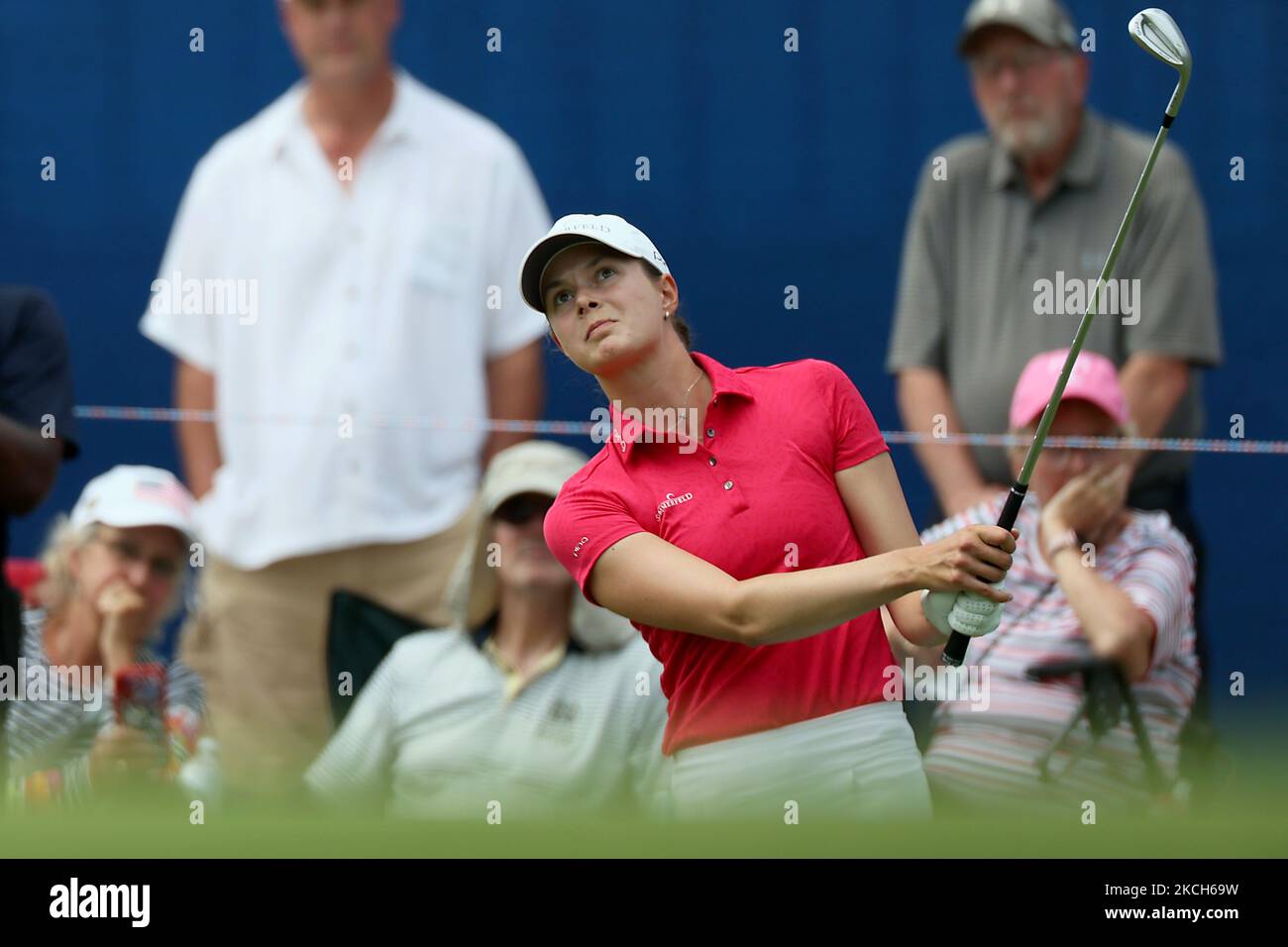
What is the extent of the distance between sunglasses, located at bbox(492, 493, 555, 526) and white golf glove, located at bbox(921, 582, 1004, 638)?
1591 millimetres

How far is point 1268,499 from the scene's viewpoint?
13.3 ft

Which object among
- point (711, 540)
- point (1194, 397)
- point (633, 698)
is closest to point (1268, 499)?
point (1194, 397)

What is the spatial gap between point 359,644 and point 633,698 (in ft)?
2.22

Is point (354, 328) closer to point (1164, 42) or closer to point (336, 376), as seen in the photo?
point (336, 376)

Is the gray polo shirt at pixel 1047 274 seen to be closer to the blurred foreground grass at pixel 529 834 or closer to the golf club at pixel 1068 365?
the blurred foreground grass at pixel 529 834

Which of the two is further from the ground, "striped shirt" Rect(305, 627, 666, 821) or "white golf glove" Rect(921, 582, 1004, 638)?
"white golf glove" Rect(921, 582, 1004, 638)

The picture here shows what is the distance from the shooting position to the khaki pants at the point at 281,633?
4.02 metres

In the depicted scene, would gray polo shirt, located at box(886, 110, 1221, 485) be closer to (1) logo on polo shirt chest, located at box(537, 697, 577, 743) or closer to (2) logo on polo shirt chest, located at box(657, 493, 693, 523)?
(1) logo on polo shirt chest, located at box(537, 697, 577, 743)

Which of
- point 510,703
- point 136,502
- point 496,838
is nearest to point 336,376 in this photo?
point 136,502

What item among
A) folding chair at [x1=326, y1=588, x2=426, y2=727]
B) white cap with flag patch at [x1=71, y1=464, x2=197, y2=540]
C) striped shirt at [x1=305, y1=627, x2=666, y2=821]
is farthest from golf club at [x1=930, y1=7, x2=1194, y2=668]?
white cap with flag patch at [x1=71, y1=464, x2=197, y2=540]

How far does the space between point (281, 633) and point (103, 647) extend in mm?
368

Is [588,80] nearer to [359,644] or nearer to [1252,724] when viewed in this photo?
[359,644]

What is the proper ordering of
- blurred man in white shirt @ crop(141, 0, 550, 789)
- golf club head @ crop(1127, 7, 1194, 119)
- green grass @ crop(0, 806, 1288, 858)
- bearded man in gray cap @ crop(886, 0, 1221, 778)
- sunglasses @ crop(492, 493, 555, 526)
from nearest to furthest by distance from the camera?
golf club head @ crop(1127, 7, 1194, 119), green grass @ crop(0, 806, 1288, 858), sunglasses @ crop(492, 493, 555, 526), bearded man in gray cap @ crop(886, 0, 1221, 778), blurred man in white shirt @ crop(141, 0, 550, 789)

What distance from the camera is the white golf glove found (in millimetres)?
2270
